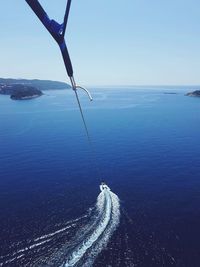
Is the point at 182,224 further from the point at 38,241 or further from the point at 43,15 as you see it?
the point at 43,15

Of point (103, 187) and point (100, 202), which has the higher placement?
point (100, 202)

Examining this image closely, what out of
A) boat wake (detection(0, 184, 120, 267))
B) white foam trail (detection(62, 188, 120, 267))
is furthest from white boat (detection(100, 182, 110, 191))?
boat wake (detection(0, 184, 120, 267))

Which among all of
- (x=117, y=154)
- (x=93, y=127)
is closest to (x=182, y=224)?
(x=117, y=154)

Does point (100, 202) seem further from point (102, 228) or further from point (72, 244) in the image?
point (72, 244)

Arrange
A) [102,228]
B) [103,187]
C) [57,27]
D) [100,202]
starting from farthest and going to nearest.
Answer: [103,187]
[100,202]
[102,228]
[57,27]

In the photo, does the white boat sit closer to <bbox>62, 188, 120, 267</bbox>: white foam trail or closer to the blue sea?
the blue sea

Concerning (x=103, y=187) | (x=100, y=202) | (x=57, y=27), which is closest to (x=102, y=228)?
(x=100, y=202)
